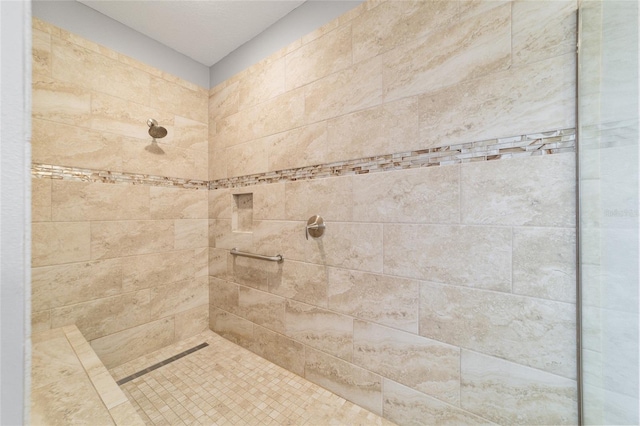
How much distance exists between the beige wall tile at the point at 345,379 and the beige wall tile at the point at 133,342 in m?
1.15

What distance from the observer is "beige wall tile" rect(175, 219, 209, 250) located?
1.98 metres

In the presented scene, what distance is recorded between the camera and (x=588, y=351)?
81 centimetres

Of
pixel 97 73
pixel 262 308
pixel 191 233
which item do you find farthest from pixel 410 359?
pixel 97 73

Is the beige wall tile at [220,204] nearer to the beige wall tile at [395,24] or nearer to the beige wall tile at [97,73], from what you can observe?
the beige wall tile at [97,73]

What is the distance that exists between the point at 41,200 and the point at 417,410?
7.37 feet

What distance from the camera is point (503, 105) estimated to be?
37.8 inches

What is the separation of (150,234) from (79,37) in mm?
1293

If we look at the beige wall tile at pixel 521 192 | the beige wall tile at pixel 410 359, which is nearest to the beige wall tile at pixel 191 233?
the beige wall tile at pixel 410 359

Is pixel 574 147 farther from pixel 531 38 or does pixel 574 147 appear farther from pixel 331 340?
pixel 331 340

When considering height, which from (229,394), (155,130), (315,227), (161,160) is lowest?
(229,394)

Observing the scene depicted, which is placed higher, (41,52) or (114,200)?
(41,52)

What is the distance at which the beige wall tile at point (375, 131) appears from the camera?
116cm

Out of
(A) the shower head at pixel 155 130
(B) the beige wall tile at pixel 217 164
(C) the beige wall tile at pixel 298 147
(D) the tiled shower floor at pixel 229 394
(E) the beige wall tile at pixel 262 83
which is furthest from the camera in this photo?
(B) the beige wall tile at pixel 217 164

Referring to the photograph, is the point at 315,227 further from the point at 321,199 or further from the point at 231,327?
the point at 231,327
